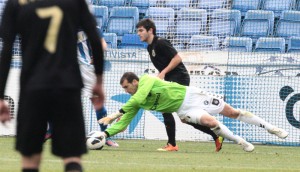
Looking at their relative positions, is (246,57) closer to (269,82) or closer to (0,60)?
(269,82)


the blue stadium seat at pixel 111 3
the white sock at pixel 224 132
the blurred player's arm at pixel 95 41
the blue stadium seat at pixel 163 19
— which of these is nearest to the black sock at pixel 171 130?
the white sock at pixel 224 132

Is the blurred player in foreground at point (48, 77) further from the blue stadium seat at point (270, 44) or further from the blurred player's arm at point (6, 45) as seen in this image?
the blue stadium seat at point (270, 44)

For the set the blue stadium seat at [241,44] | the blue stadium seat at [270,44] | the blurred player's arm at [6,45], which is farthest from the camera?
the blue stadium seat at [241,44]

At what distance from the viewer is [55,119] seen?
5344 mm

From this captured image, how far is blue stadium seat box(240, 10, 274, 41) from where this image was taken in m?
20.0

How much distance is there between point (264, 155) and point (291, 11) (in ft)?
26.7

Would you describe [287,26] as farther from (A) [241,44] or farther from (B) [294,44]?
(A) [241,44]

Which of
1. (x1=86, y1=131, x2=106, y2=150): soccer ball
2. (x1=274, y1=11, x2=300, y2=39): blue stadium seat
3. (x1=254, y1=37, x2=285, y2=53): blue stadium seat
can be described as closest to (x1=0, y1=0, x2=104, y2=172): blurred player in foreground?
(x1=86, y1=131, x2=106, y2=150): soccer ball

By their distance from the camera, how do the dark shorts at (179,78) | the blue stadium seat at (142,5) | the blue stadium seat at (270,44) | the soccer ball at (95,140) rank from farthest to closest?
the blue stadium seat at (142,5) < the blue stadium seat at (270,44) < the dark shorts at (179,78) < the soccer ball at (95,140)

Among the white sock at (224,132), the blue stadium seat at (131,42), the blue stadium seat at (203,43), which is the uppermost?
the blue stadium seat at (203,43)

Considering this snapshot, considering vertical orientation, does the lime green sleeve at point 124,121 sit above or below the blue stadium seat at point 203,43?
below

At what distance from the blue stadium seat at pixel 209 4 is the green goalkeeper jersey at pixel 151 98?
20.5 feet

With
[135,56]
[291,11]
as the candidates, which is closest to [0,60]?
[135,56]

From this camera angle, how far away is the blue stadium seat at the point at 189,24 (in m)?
18.1
